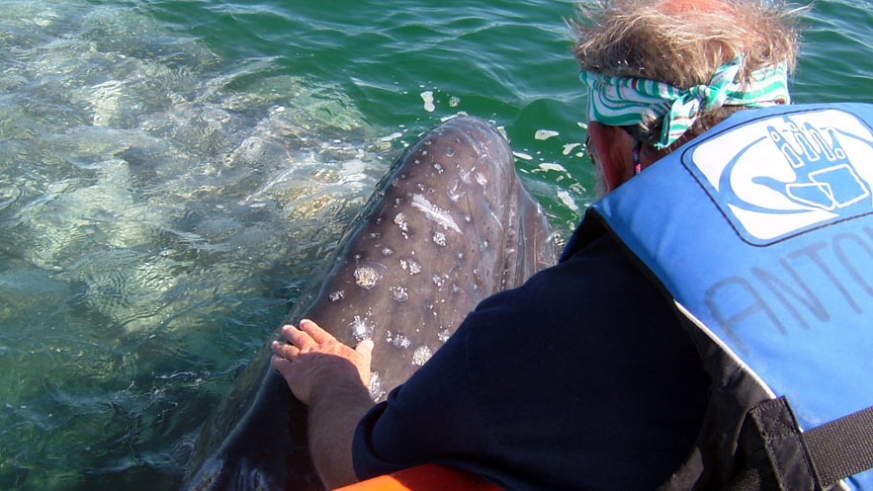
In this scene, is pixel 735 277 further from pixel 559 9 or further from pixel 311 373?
pixel 559 9

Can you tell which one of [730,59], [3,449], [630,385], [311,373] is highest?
[730,59]

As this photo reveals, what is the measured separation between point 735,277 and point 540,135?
17.7 ft

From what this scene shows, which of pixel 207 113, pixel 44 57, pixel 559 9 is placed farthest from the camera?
pixel 559 9

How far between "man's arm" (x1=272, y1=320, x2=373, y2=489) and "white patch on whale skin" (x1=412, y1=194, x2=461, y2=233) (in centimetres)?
76

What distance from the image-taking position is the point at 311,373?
276 centimetres

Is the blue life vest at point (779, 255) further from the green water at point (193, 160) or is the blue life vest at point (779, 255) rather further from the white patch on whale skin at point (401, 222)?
the white patch on whale skin at point (401, 222)

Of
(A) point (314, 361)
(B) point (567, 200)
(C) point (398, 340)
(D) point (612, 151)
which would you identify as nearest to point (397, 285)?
(C) point (398, 340)

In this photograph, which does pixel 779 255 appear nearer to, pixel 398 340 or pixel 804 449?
pixel 804 449

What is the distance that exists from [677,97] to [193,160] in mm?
4801

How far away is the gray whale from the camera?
9.13 ft

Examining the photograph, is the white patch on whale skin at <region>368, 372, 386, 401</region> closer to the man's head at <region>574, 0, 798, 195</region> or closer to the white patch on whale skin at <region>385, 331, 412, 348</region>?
the white patch on whale skin at <region>385, 331, 412, 348</region>

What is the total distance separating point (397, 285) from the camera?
3246 mm

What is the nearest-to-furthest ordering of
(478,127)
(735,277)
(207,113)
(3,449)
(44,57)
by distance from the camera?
1. (735,277)
2. (3,449)
3. (478,127)
4. (207,113)
5. (44,57)

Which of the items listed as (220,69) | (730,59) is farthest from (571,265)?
(220,69)
